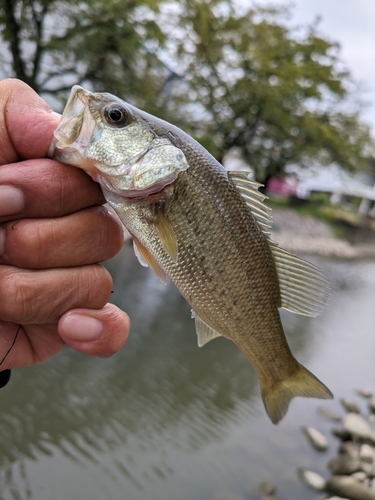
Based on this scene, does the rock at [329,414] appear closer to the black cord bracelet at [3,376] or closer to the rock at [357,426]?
the rock at [357,426]

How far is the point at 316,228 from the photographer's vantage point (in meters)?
28.8

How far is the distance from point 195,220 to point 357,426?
648 cm

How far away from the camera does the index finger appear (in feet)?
5.11

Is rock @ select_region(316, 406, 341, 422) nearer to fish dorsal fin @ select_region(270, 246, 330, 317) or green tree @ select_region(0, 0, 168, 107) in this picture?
fish dorsal fin @ select_region(270, 246, 330, 317)

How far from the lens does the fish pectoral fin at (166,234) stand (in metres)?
1.75

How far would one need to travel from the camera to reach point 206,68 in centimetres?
1950

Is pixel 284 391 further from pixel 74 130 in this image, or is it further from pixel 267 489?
pixel 267 489

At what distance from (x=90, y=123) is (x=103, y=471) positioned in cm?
449

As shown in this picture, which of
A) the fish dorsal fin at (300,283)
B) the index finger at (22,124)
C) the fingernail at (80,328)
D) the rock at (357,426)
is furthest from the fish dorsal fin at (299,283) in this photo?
the rock at (357,426)

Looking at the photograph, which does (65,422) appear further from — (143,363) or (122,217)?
(122,217)

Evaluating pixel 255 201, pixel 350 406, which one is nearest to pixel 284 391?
pixel 255 201

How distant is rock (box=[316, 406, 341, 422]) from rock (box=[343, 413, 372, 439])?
0.49 feet

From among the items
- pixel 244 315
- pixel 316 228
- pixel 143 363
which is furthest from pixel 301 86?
pixel 244 315

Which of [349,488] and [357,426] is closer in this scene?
[349,488]
